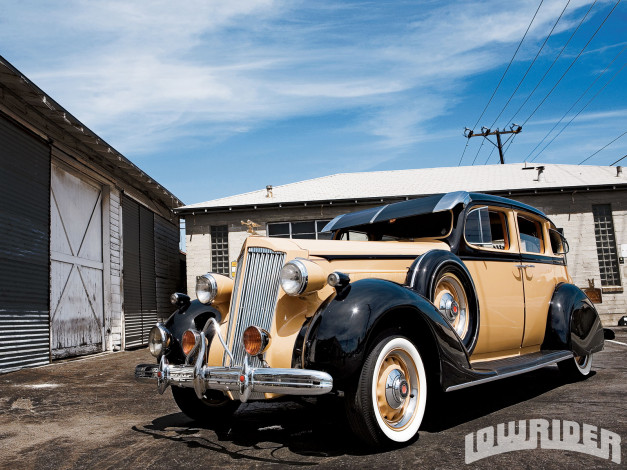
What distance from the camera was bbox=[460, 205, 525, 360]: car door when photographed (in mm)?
5020

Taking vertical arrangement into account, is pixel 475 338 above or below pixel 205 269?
below

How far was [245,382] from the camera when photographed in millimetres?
3330

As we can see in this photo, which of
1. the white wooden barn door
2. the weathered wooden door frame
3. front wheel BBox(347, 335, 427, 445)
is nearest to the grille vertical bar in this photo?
front wheel BBox(347, 335, 427, 445)

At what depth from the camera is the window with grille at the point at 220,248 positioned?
19062 mm

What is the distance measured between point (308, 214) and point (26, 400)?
42.8 ft

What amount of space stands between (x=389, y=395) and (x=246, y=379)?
37.1 inches

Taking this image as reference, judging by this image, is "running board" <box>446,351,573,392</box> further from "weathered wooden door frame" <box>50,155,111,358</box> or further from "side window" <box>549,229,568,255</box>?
"weathered wooden door frame" <box>50,155,111,358</box>

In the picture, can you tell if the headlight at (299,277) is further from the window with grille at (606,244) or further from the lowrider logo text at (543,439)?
the window with grille at (606,244)

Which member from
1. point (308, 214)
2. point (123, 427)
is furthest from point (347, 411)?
point (308, 214)

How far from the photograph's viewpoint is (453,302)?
4.67 metres

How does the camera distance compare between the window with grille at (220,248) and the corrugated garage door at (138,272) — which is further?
the window with grille at (220,248)

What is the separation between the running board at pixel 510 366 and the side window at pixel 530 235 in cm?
109

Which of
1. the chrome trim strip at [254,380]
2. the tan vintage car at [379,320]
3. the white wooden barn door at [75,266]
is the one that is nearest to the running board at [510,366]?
the tan vintage car at [379,320]

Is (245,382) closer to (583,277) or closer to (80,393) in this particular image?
(80,393)
